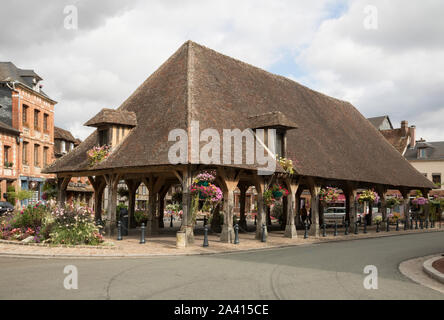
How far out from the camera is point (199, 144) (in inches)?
628

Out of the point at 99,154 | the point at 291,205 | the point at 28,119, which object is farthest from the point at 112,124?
the point at 28,119

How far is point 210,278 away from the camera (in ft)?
29.7

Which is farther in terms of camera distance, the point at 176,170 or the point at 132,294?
the point at 176,170

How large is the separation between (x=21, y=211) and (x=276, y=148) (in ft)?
36.2

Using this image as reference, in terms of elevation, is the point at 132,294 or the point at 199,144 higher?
the point at 199,144

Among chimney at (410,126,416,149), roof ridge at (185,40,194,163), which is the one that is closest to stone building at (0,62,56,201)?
roof ridge at (185,40,194,163)

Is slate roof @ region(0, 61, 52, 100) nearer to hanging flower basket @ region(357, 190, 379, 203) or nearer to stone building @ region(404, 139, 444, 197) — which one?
hanging flower basket @ region(357, 190, 379, 203)

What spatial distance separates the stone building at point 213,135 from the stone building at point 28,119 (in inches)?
514

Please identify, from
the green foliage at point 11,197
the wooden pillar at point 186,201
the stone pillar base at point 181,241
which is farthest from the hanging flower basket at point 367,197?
the green foliage at point 11,197

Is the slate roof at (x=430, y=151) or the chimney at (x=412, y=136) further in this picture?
the chimney at (x=412, y=136)

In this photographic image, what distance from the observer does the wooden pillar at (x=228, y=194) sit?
663 inches

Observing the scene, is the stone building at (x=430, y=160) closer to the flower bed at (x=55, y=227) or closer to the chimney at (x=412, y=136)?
the chimney at (x=412, y=136)

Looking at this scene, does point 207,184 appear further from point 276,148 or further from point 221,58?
point 221,58
